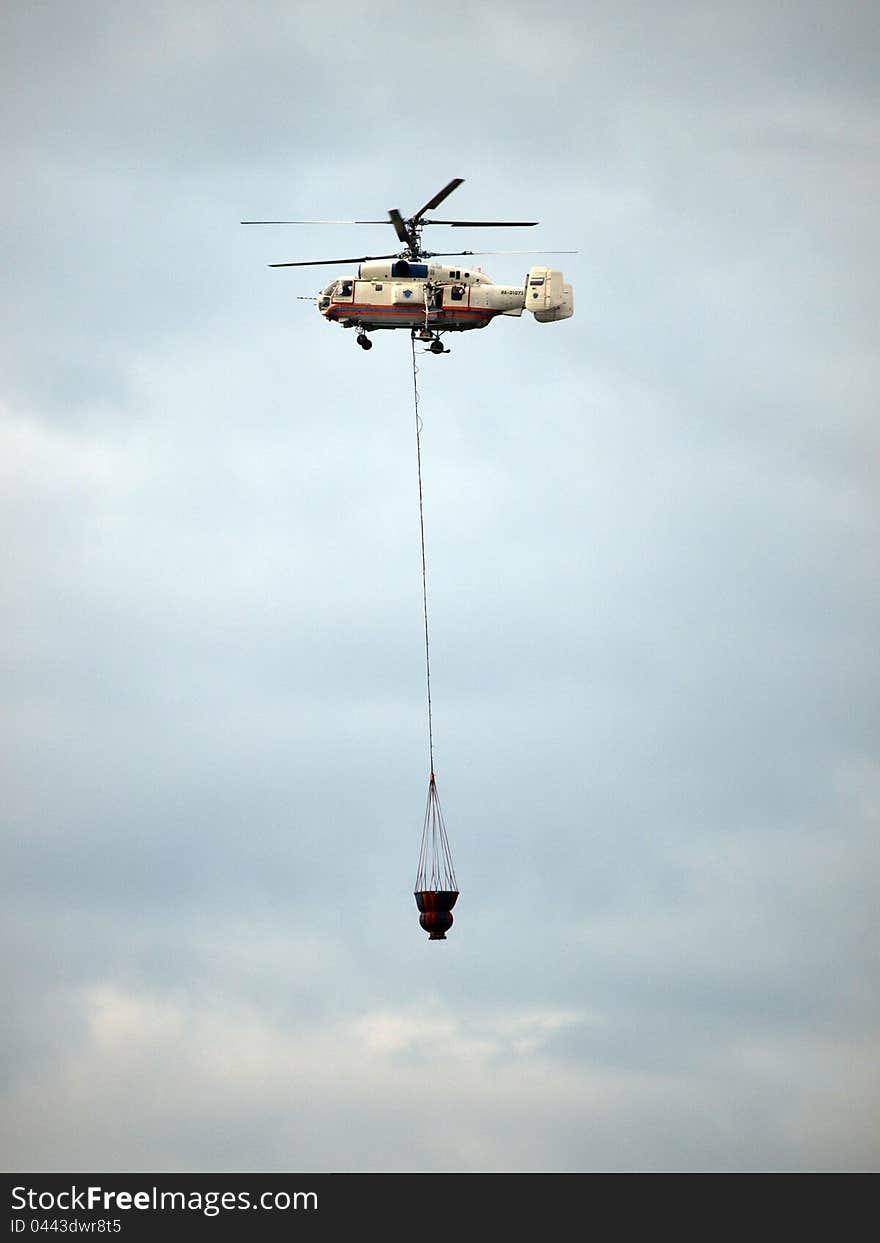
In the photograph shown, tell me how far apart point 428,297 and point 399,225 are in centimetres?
221

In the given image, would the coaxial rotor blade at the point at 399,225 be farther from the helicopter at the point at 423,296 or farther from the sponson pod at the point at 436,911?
the sponson pod at the point at 436,911

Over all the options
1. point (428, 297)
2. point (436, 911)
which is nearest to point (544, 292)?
point (428, 297)

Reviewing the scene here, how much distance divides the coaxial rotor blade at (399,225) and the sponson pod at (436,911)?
16024 millimetres

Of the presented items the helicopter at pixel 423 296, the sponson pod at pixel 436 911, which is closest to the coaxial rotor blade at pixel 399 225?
the helicopter at pixel 423 296

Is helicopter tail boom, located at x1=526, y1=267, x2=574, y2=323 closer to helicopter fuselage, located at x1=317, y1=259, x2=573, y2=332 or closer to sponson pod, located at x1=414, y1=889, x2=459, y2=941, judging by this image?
helicopter fuselage, located at x1=317, y1=259, x2=573, y2=332

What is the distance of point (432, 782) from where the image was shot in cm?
5425

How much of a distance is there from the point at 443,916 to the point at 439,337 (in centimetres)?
1469

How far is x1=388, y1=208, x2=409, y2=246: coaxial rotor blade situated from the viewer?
54487 mm

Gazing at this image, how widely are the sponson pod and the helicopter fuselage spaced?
1435 cm
